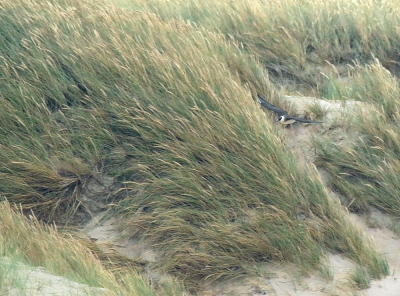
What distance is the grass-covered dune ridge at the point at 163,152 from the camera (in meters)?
4.79

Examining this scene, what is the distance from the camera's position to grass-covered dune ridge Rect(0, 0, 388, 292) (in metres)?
4.79

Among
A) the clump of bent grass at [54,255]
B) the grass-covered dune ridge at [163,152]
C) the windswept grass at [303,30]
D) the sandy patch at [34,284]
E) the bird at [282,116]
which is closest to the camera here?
the sandy patch at [34,284]

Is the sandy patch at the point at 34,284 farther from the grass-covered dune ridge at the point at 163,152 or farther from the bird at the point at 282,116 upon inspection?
the bird at the point at 282,116

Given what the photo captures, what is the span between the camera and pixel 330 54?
24.6 feet

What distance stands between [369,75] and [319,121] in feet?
2.79

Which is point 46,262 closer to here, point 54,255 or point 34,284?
point 54,255

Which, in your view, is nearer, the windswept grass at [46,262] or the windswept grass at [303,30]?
the windswept grass at [46,262]

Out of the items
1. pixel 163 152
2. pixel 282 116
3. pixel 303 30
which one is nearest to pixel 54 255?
pixel 163 152

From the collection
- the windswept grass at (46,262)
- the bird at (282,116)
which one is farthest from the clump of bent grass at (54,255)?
the bird at (282,116)

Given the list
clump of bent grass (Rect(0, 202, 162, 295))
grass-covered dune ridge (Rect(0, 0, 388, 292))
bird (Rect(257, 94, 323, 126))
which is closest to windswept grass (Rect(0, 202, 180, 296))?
clump of bent grass (Rect(0, 202, 162, 295))

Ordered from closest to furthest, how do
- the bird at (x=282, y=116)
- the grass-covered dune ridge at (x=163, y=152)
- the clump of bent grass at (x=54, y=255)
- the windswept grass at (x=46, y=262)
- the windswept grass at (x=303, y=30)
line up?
the windswept grass at (x=46, y=262)
the clump of bent grass at (x=54, y=255)
the grass-covered dune ridge at (x=163, y=152)
the bird at (x=282, y=116)
the windswept grass at (x=303, y=30)

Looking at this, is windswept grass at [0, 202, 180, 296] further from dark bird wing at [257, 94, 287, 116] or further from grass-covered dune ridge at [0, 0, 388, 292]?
dark bird wing at [257, 94, 287, 116]

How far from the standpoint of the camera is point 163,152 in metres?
5.20

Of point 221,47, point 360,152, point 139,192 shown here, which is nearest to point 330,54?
point 221,47
